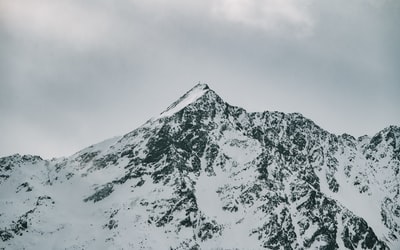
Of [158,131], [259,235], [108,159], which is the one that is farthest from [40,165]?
[259,235]

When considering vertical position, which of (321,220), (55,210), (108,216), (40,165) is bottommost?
(321,220)

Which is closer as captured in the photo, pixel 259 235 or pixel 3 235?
pixel 3 235

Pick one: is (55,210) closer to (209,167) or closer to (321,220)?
(209,167)

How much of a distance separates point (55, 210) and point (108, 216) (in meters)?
17.6

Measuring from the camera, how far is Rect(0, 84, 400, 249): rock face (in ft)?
452

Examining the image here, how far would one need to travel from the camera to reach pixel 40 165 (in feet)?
591

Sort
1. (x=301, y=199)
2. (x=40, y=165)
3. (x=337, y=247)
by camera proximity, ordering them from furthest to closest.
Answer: (x=40, y=165) → (x=301, y=199) → (x=337, y=247)

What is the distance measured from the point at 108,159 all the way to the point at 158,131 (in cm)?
2067

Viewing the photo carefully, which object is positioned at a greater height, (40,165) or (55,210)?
(40,165)

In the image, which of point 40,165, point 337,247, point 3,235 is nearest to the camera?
point 3,235

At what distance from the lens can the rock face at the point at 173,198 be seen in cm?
13788

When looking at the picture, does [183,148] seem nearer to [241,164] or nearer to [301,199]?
[241,164]

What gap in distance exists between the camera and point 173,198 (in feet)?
487

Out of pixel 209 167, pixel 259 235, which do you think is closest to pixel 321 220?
pixel 259 235
